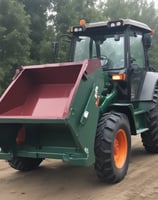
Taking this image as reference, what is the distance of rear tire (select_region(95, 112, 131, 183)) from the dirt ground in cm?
18

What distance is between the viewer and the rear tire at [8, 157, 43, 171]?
637 cm

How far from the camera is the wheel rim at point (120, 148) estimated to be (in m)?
5.86

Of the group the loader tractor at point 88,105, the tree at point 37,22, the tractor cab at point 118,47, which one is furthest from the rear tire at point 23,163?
the tree at point 37,22

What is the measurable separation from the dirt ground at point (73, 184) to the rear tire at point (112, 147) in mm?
179

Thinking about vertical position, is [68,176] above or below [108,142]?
below

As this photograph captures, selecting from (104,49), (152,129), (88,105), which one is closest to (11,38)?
(104,49)

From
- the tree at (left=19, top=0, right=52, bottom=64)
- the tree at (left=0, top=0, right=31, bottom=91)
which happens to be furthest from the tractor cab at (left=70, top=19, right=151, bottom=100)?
the tree at (left=19, top=0, right=52, bottom=64)

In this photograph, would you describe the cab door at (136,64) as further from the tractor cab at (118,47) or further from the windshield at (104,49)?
the windshield at (104,49)

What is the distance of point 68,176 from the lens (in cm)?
621

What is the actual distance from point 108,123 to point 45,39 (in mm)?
15614

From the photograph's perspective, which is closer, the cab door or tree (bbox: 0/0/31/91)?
the cab door

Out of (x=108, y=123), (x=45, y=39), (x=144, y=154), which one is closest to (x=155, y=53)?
(x=45, y=39)

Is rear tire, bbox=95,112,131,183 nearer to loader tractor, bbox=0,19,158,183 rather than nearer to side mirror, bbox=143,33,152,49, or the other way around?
loader tractor, bbox=0,19,158,183

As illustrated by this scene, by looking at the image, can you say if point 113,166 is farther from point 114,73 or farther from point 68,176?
point 114,73
